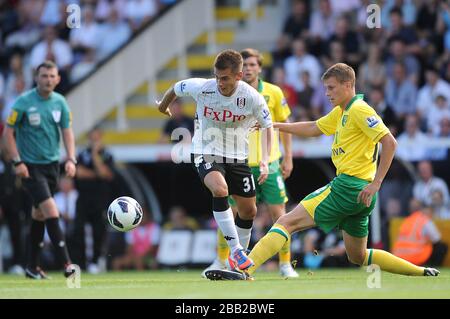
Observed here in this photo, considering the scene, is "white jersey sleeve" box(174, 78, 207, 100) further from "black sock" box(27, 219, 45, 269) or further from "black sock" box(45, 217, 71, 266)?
"black sock" box(27, 219, 45, 269)

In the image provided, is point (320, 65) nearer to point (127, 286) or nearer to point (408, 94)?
point (408, 94)

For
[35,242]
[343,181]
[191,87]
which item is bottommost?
[35,242]

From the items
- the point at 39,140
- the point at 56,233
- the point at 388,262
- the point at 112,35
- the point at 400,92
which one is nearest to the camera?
the point at 388,262

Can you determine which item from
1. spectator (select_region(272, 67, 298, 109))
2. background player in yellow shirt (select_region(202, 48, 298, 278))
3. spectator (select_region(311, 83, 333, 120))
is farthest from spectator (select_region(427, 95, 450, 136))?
background player in yellow shirt (select_region(202, 48, 298, 278))

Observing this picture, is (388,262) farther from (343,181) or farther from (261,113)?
(261,113)

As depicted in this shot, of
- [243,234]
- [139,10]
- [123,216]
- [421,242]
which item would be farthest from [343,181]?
[139,10]

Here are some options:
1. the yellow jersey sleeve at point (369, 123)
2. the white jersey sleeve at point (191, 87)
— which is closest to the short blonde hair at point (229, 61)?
the white jersey sleeve at point (191, 87)

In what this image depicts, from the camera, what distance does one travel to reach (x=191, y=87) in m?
11.0

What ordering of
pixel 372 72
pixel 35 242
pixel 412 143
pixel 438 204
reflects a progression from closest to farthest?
1. pixel 35 242
2. pixel 438 204
3. pixel 412 143
4. pixel 372 72

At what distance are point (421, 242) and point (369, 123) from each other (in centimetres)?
609

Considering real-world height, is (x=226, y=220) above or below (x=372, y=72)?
below

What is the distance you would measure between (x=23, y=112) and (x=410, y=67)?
802 cm

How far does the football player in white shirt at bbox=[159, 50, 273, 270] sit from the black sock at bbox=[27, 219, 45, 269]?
269 cm

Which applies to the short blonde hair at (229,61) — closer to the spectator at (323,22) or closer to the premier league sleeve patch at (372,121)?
the premier league sleeve patch at (372,121)
